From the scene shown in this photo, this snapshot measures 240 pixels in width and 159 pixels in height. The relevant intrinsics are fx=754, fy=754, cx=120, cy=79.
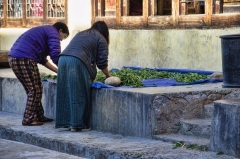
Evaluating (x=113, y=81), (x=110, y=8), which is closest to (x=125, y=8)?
(x=110, y=8)

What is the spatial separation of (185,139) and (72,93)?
196cm

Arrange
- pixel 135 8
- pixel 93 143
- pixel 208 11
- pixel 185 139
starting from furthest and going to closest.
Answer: pixel 135 8 → pixel 208 11 → pixel 93 143 → pixel 185 139

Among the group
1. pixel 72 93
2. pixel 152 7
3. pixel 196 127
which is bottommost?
pixel 196 127

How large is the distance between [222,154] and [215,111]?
46 cm

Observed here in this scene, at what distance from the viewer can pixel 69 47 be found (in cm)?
1012

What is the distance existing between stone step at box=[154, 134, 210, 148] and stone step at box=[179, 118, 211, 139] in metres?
0.07

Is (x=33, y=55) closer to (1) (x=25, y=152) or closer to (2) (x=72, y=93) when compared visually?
(2) (x=72, y=93)

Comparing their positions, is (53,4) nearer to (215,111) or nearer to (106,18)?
(106,18)

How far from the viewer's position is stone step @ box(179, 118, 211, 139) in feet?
28.7

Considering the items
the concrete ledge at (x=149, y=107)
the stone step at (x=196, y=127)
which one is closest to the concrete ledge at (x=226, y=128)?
the stone step at (x=196, y=127)

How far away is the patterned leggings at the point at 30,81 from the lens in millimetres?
10633

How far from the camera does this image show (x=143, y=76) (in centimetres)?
1116

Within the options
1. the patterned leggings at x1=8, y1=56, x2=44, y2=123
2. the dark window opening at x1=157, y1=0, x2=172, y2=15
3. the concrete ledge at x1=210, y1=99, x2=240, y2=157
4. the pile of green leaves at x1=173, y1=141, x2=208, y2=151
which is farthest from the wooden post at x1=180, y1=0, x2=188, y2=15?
the concrete ledge at x1=210, y1=99, x2=240, y2=157

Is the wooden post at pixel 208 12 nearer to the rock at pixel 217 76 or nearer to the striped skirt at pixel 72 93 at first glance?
the rock at pixel 217 76
